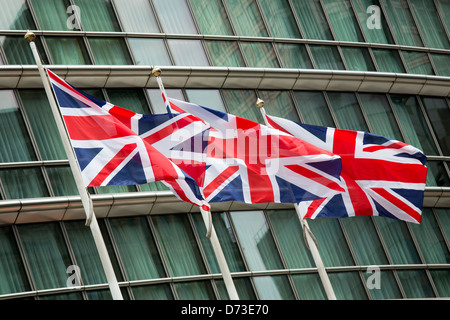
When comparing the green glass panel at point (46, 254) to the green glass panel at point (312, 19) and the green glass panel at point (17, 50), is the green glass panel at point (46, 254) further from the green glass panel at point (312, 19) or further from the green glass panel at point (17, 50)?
the green glass panel at point (312, 19)

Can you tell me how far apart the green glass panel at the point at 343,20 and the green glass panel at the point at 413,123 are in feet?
8.06

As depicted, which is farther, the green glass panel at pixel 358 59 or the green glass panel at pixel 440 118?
the green glass panel at pixel 440 118

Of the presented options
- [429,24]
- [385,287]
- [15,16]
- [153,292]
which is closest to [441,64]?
[429,24]

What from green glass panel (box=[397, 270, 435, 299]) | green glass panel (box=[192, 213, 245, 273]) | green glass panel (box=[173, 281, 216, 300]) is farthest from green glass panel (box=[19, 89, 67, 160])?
green glass panel (box=[397, 270, 435, 299])

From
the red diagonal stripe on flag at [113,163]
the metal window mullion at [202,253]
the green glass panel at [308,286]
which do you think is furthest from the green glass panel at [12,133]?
the green glass panel at [308,286]

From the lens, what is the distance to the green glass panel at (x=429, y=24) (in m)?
28.8

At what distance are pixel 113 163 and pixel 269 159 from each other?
12.4 feet

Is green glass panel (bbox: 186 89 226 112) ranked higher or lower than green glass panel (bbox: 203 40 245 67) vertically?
lower

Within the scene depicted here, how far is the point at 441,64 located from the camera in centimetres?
2845

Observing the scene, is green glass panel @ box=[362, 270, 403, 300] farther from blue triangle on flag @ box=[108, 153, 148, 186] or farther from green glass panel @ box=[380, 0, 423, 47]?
blue triangle on flag @ box=[108, 153, 148, 186]

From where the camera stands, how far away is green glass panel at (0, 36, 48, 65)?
847 inches

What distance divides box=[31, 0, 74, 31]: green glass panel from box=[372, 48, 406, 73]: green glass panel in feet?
34.0
